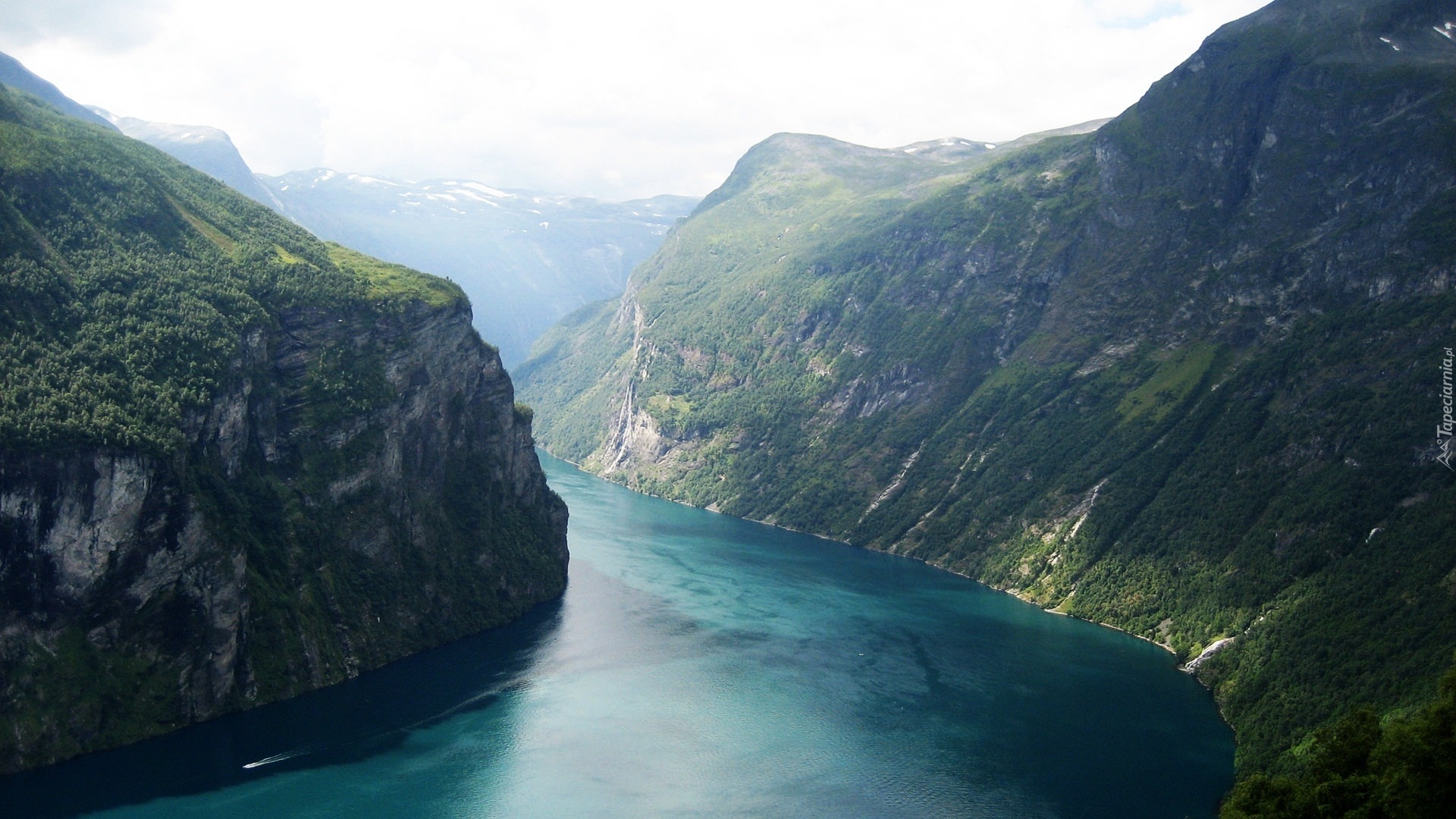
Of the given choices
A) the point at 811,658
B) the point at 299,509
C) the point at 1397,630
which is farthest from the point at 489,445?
the point at 1397,630

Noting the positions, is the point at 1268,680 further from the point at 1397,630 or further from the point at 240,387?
the point at 240,387

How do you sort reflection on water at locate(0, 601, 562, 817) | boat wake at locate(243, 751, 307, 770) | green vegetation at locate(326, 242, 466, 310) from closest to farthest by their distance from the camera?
reflection on water at locate(0, 601, 562, 817)
boat wake at locate(243, 751, 307, 770)
green vegetation at locate(326, 242, 466, 310)

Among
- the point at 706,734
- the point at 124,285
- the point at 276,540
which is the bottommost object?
the point at 706,734

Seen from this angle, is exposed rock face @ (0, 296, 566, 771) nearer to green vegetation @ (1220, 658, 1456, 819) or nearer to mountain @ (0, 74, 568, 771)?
mountain @ (0, 74, 568, 771)
